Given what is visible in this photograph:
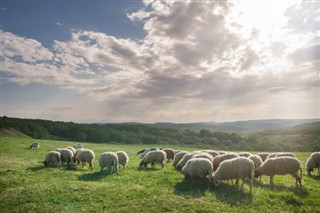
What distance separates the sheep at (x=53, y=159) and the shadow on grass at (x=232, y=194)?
1934cm

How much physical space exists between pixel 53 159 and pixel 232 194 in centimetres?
2108

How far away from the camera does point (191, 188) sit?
20125 mm

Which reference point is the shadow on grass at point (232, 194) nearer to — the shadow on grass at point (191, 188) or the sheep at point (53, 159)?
the shadow on grass at point (191, 188)

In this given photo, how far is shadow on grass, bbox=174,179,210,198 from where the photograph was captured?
61.3ft

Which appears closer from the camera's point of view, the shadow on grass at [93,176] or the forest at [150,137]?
the shadow on grass at [93,176]

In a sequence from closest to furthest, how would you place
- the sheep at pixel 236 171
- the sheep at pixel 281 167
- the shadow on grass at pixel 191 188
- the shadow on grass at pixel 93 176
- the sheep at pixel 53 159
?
1. the shadow on grass at pixel 191 188
2. the sheep at pixel 236 171
3. the sheep at pixel 281 167
4. the shadow on grass at pixel 93 176
5. the sheep at pixel 53 159

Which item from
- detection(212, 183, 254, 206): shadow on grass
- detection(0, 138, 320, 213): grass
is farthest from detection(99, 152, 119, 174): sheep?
detection(212, 183, 254, 206): shadow on grass

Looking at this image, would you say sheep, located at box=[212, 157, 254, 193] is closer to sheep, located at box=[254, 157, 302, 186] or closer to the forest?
sheep, located at box=[254, 157, 302, 186]

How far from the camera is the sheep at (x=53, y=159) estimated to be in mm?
31875

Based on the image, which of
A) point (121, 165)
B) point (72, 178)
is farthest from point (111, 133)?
point (72, 178)

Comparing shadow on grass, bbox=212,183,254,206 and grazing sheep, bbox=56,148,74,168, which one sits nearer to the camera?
shadow on grass, bbox=212,183,254,206

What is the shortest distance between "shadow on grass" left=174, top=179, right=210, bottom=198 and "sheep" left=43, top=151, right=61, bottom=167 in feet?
54.9

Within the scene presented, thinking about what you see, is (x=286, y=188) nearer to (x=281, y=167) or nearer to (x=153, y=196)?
(x=281, y=167)

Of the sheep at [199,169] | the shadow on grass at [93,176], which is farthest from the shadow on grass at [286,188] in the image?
the shadow on grass at [93,176]
